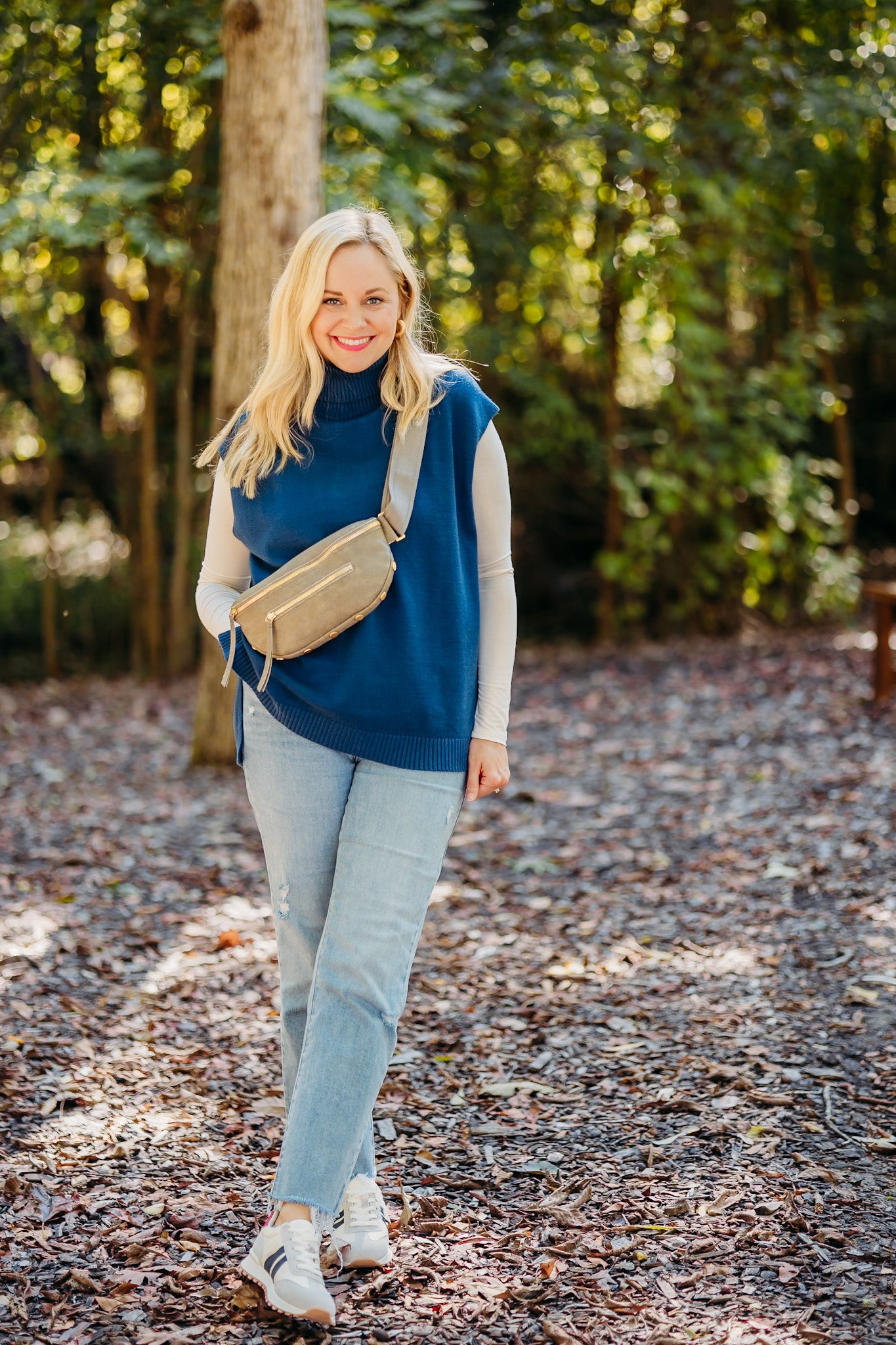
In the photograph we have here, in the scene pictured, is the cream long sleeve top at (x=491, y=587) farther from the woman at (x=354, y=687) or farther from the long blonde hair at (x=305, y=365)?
the long blonde hair at (x=305, y=365)

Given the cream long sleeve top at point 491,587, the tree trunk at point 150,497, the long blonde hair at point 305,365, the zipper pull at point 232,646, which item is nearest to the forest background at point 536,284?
the tree trunk at point 150,497

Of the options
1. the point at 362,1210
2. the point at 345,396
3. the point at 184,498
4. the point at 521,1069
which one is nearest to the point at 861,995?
the point at 521,1069

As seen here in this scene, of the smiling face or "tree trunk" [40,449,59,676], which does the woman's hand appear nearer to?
the smiling face

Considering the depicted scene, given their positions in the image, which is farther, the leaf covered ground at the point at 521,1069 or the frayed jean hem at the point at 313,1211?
the leaf covered ground at the point at 521,1069

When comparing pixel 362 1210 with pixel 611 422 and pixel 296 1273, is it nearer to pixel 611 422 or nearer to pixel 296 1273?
pixel 296 1273

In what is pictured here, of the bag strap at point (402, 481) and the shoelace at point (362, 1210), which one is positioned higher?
the bag strap at point (402, 481)

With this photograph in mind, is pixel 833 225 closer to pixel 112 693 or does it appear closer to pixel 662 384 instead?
pixel 662 384

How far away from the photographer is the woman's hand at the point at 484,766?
2340 millimetres

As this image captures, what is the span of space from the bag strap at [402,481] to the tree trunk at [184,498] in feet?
24.7

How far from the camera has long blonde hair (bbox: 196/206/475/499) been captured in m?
2.29

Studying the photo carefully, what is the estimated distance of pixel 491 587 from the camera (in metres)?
2.41

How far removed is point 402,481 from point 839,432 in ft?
34.7

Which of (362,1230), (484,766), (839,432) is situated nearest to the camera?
(484,766)

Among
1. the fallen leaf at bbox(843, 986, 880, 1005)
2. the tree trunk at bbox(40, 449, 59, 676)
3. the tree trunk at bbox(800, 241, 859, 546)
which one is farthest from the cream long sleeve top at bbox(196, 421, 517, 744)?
the tree trunk at bbox(800, 241, 859, 546)
